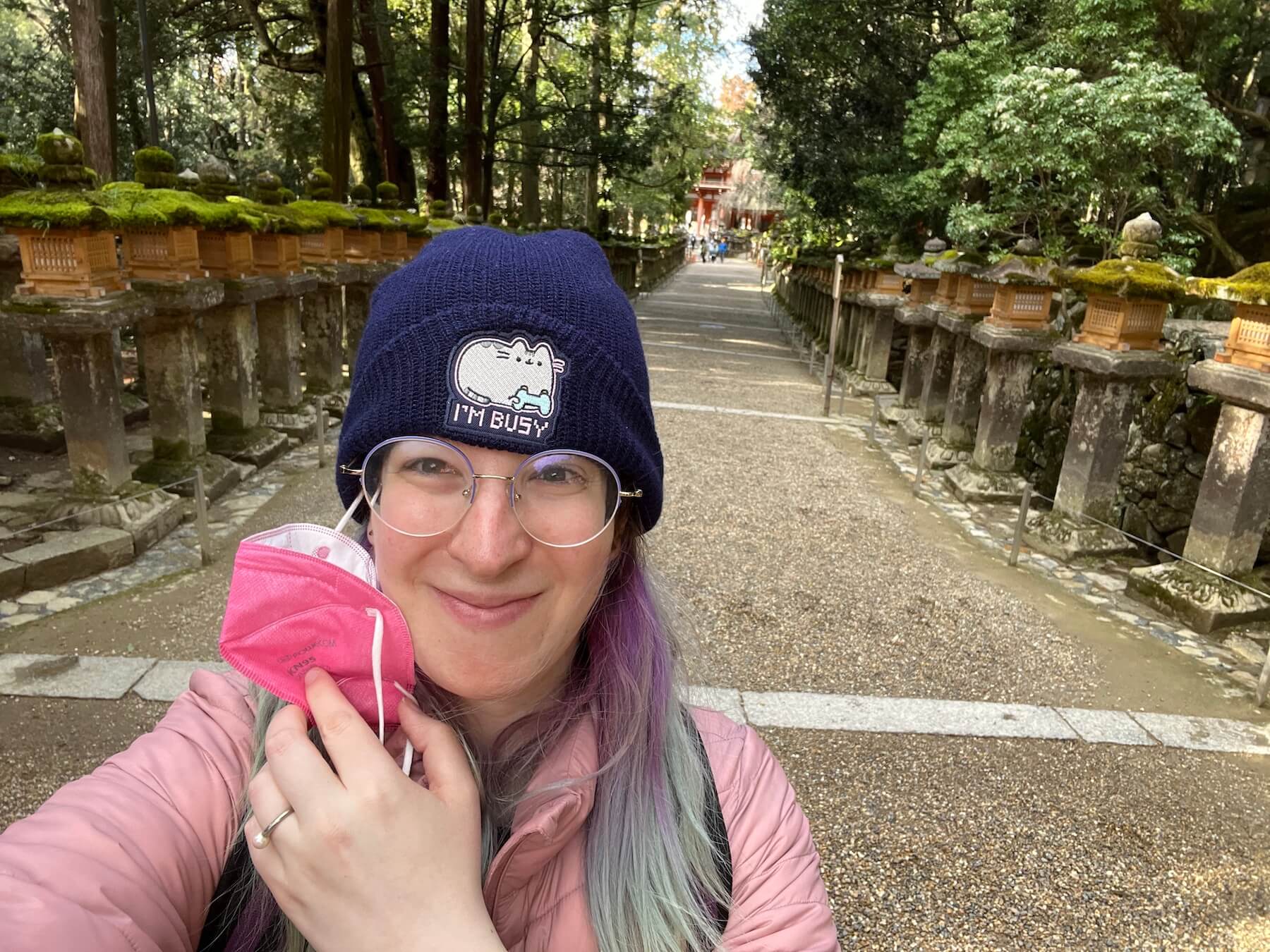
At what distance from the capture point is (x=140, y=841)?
1009 millimetres

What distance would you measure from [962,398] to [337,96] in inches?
392

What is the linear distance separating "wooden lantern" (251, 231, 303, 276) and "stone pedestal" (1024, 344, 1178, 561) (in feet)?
23.3

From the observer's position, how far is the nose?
1.09 m

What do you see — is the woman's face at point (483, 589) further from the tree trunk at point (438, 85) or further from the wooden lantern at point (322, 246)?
the tree trunk at point (438, 85)

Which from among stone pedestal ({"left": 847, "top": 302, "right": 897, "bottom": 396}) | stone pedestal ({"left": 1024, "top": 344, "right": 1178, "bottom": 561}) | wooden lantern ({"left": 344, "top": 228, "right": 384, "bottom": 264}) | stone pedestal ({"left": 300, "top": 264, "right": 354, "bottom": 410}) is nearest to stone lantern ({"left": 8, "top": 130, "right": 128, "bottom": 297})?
stone pedestal ({"left": 300, "top": 264, "right": 354, "bottom": 410})

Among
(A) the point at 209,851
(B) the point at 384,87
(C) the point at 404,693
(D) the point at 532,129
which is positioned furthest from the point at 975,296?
(D) the point at 532,129

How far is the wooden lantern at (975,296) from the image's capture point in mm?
8906

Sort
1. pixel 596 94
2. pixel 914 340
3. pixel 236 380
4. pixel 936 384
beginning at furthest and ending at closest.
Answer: pixel 596 94 → pixel 914 340 → pixel 936 384 → pixel 236 380

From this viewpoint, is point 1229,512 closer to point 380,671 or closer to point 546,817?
point 546,817

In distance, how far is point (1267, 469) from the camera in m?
5.18

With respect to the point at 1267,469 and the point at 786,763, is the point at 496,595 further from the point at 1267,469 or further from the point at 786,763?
the point at 1267,469

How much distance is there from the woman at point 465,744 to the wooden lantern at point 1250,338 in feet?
17.6

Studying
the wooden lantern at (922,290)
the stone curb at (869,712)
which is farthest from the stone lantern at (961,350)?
the stone curb at (869,712)

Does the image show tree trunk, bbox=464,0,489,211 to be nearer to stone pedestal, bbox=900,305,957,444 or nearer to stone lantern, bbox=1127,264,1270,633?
stone pedestal, bbox=900,305,957,444
